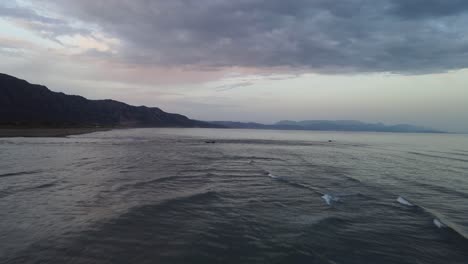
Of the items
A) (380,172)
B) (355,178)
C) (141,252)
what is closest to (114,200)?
(141,252)

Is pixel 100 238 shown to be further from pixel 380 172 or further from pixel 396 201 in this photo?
pixel 380 172

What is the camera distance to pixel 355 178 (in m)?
20.2

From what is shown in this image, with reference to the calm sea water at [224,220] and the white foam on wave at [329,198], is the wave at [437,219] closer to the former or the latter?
the calm sea water at [224,220]

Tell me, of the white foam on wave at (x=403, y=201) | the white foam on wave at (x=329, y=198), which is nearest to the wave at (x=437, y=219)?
the white foam on wave at (x=403, y=201)

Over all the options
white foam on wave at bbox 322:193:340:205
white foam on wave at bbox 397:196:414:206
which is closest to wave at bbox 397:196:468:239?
white foam on wave at bbox 397:196:414:206

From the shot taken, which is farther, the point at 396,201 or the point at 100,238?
the point at 396,201

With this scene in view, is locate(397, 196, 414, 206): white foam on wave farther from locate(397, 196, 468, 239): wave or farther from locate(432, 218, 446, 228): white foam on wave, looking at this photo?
locate(432, 218, 446, 228): white foam on wave

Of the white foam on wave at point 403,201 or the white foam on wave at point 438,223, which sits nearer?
the white foam on wave at point 438,223

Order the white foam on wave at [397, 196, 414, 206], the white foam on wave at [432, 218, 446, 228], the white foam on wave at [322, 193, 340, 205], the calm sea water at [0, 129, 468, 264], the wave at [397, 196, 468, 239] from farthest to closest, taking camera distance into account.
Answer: the white foam on wave at [397, 196, 414, 206], the white foam on wave at [322, 193, 340, 205], the white foam on wave at [432, 218, 446, 228], the wave at [397, 196, 468, 239], the calm sea water at [0, 129, 468, 264]

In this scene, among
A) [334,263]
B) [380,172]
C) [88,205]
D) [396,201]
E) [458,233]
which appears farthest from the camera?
[380,172]

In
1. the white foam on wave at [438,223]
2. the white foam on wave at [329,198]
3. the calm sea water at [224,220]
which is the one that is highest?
the white foam on wave at [329,198]

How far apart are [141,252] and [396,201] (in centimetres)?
1227

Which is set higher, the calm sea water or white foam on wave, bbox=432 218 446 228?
white foam on wave, bbox=432 218 446 228

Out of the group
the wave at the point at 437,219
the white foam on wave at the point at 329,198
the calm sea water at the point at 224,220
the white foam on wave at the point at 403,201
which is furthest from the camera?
the white foam on wave at the point at 403,201
